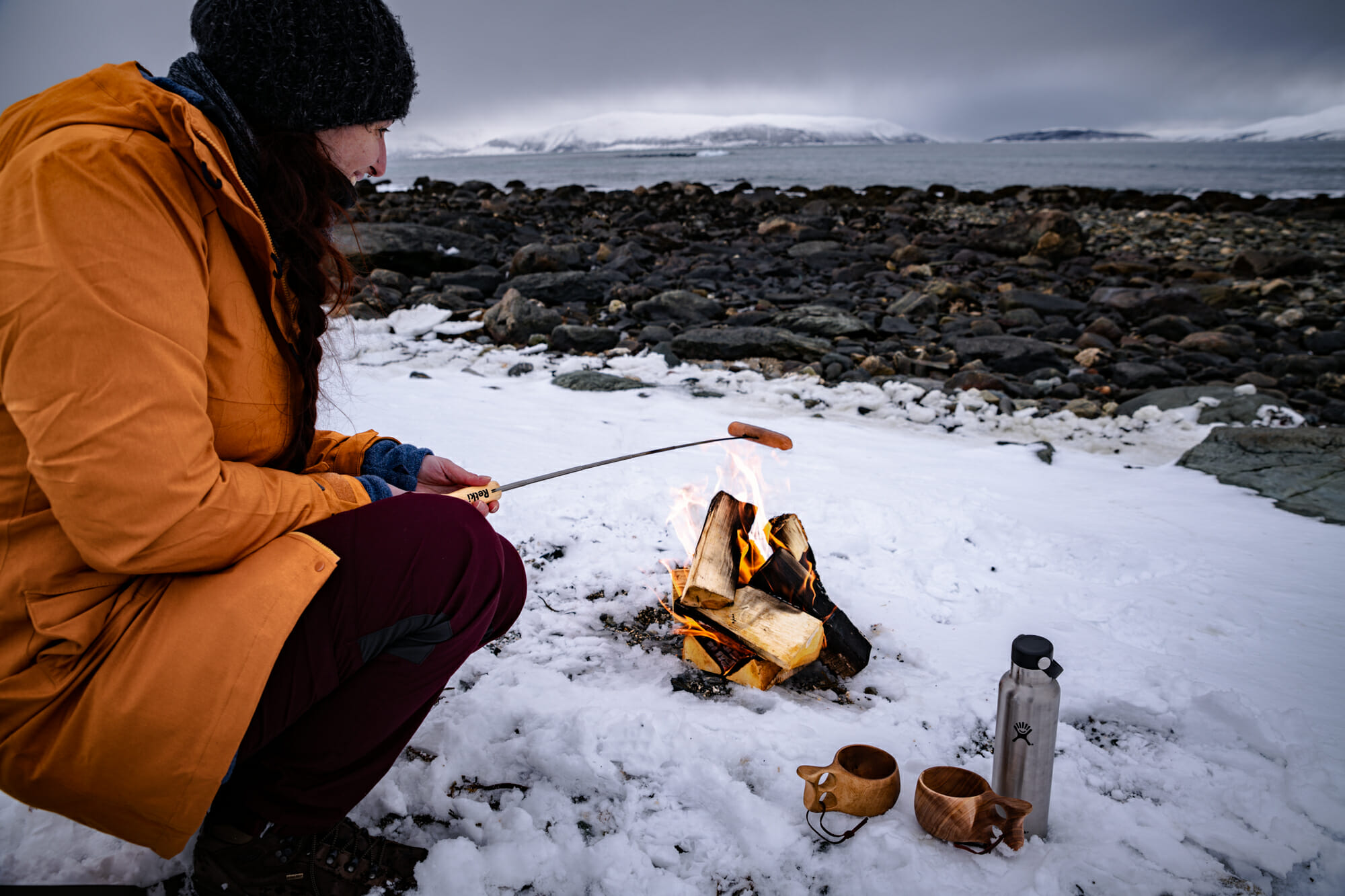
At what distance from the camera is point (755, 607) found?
9.00ft

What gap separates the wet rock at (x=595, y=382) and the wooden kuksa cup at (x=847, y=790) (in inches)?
184

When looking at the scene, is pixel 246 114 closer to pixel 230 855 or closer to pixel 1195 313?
pixel 230 855

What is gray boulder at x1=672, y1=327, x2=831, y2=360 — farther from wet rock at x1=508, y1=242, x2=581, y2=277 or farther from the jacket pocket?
the jacket pocket

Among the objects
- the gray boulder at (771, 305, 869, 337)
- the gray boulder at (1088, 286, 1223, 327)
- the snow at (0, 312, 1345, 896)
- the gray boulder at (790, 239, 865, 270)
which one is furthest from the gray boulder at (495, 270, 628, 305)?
the gray boulder at (1088, 286, 1223, 327)

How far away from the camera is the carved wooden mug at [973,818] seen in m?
1.90

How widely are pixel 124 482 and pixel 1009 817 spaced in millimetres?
2104

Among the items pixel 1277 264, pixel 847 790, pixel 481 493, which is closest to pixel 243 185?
pixel 481 493

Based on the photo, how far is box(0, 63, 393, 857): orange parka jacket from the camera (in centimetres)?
120

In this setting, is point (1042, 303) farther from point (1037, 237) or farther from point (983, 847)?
point (983, 847)

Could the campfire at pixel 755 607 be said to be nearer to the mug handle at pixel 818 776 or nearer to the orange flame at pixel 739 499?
the orange flame at pixel 739 499

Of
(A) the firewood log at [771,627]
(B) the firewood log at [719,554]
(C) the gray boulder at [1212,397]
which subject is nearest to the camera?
(A) the firewood log at [771,627]

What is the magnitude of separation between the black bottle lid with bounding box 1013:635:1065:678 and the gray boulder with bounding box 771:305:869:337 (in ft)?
24.5

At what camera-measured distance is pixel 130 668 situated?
1339 mm

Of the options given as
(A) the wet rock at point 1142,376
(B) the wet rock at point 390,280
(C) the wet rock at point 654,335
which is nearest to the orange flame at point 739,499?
(C) the wet rock at point 654,335
